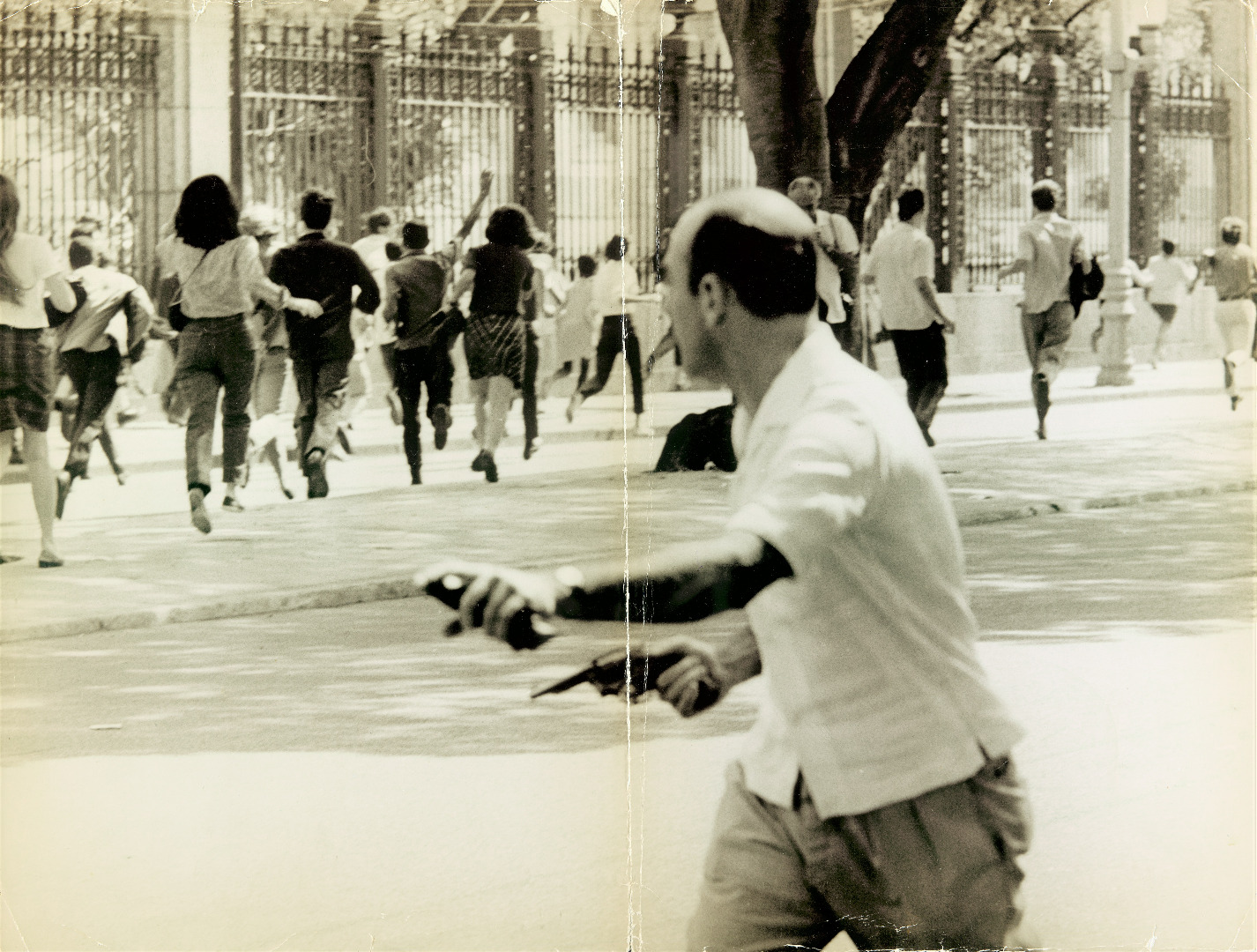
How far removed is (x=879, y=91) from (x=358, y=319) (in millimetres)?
2715

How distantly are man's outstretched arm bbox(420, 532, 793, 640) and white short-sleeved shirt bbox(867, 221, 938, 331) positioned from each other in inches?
Result: 127

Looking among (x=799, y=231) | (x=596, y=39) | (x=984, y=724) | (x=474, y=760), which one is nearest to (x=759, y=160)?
(x=596, y=39)

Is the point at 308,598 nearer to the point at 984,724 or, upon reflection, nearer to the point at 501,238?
the point at 501,238

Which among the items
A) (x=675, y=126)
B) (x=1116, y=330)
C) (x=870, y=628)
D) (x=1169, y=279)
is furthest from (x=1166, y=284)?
(x=870, y=628)

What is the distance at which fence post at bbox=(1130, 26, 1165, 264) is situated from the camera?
5438 mm

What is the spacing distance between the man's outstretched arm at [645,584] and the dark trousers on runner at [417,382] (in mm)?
3757

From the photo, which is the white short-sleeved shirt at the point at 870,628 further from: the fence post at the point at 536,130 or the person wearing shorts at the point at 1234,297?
the fence post at the point at 536,130

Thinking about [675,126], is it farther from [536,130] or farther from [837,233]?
[536,130]

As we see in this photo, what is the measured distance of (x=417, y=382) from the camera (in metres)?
6.55

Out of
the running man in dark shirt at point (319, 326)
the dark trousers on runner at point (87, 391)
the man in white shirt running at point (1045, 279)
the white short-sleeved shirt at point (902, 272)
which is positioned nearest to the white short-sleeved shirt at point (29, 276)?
the dark trousers on runner at point (87, 391)

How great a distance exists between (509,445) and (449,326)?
2076mm

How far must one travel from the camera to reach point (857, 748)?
8.02 ft

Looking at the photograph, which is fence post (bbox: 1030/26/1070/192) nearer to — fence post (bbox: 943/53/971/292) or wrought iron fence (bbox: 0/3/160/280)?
fence post (bbox: 943/53/971/292)

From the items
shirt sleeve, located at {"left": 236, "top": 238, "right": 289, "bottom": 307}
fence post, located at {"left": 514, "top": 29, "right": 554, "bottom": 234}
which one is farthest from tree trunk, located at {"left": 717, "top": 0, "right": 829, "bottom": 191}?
shirt sleeve, located at {"left": 236, "top": 238, "right": 289, "bottom": 307}
